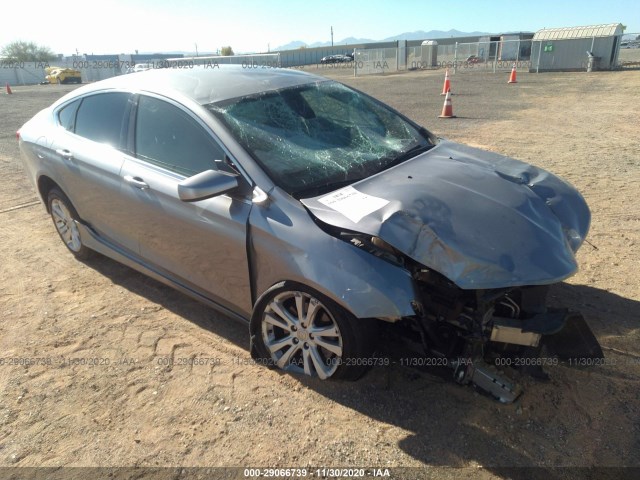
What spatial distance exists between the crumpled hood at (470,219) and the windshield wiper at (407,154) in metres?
0.10

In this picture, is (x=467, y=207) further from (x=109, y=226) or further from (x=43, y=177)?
(x=43, y=177)

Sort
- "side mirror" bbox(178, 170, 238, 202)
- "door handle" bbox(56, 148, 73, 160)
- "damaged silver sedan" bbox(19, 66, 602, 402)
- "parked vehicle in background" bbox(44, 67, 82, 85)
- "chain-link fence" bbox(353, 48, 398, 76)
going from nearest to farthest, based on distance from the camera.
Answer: "damaged silver sedan" bbox(19, 66, 602, 402) < "side mirror" bbox(178, 170, 238, 202) < "door handle" bbox(56, 148, 73, 160) < "chain-link fence" bbox(353, 48, 398, 76) < "parked vehicle in background" bbox(44, 67, 82, 85)

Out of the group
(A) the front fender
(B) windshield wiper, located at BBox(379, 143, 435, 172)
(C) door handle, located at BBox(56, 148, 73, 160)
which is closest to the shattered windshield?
(B) windshield wiper, located at BBox(379, 143, 435, 172)

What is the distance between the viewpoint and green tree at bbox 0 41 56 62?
65938mm

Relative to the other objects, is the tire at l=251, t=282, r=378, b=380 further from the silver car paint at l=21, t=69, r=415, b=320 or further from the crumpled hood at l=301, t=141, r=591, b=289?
the crumpled hood at l=301, t=141, r=591, b=289

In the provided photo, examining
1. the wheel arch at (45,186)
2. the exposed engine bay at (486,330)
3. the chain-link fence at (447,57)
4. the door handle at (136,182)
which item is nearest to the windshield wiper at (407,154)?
the exposed engine bay at (486,330)

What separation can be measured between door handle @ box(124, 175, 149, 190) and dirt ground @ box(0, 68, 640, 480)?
1.00m

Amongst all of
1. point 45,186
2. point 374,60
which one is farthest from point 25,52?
point 45,186

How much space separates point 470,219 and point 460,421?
1.07 m

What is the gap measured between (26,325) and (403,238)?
2.94 m

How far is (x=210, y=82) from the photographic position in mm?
3432

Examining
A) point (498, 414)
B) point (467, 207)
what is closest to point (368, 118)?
point (467, 207)

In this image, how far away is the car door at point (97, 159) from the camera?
3557 mm

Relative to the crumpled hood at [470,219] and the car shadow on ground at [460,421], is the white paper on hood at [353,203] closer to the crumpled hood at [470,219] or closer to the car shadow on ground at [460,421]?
the crumpled hood at [470,219]
